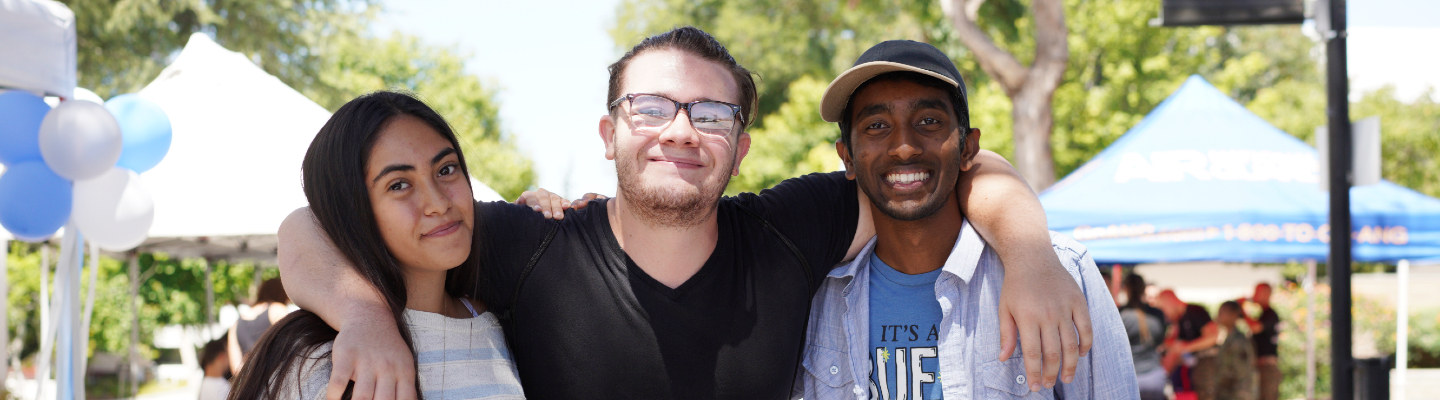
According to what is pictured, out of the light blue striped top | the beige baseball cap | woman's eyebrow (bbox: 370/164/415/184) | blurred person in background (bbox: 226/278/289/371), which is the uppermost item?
the beige baseball cap

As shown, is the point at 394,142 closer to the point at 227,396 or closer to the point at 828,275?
the point at 227,396

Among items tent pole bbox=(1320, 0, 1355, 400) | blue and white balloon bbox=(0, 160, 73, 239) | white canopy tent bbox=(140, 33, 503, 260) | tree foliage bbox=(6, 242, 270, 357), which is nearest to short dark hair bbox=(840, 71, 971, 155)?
tent pole bbox=(1320, 0, 1355, 400)

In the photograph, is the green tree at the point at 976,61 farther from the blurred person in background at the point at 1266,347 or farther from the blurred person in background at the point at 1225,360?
the blurred person in background at the point at 1225,360

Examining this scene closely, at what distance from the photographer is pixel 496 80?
37469mm

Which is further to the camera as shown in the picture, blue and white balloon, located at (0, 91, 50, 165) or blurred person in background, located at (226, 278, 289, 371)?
blurred person in background, located at (226, 278, 289, 371)

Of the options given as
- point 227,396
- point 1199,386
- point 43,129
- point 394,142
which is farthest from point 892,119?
point 1199,386

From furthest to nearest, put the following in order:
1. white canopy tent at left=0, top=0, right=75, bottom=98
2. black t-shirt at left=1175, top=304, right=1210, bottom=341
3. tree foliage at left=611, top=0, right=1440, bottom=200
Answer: tree foliage at left=611, top=0, right=1440, bottom=200, black t-shirt at left=1175, top=304, right=1210, bottom=341, white canopy tent at left=0, top=0, right=75, bottom=98

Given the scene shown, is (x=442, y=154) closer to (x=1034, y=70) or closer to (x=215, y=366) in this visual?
(x=215, y=366)

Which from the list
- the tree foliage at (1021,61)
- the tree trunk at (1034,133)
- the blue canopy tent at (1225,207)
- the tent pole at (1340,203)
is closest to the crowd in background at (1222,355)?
the tree trunk at (1034,133)

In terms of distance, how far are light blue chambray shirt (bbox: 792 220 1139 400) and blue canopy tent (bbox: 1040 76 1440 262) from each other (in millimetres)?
4077

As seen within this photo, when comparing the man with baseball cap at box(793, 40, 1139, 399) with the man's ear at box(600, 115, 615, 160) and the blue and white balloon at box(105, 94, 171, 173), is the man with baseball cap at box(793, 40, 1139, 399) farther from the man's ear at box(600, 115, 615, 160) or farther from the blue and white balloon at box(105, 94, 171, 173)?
the blue and white balloon at box(105, 94, 171, 173)

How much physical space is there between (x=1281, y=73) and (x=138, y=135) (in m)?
34.0

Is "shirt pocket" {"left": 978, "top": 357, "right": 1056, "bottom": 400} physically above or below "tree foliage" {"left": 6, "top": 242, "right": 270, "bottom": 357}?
above

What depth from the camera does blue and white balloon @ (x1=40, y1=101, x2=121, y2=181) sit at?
4.39 m
